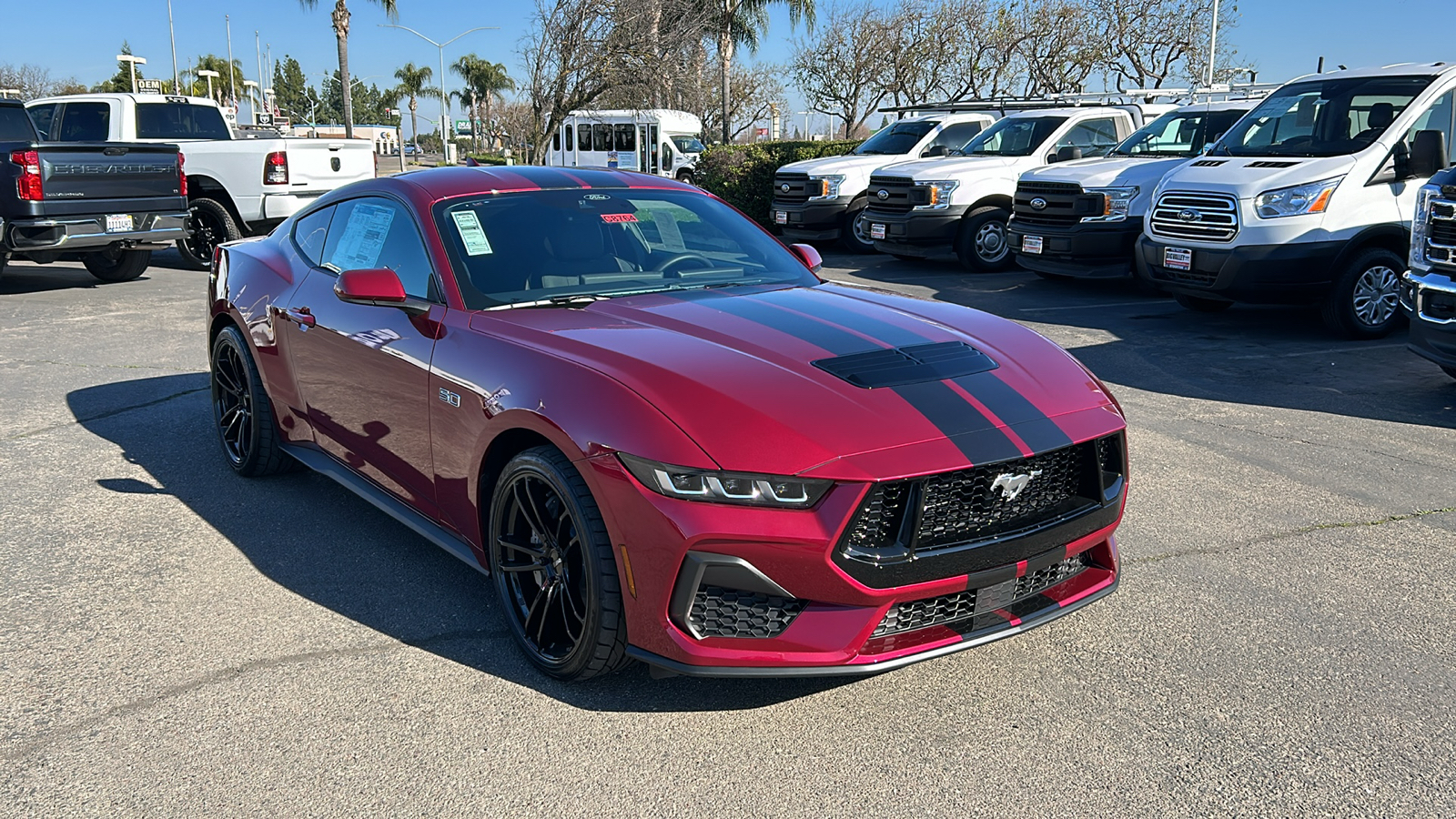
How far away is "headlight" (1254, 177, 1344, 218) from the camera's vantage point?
9.25 metres

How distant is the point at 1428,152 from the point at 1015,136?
254 inches

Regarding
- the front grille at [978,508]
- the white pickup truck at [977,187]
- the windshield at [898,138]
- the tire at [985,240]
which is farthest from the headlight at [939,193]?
the front grille at [978,508]

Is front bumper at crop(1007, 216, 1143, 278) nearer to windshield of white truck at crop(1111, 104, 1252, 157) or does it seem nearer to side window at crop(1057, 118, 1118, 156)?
windshield of white truck at crop(1111, 104, 1252, 157)

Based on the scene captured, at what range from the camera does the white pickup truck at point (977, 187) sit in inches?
560

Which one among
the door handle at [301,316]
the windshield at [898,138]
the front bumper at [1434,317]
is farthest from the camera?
the windshield at [898,138]

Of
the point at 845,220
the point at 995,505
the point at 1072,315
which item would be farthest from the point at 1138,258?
the point at 995,505

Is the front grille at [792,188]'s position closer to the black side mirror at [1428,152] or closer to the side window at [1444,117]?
the side window at [1444,117]

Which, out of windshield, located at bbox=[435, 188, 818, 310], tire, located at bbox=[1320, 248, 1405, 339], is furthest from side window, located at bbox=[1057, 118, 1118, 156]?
windshield, located at bbox=[435, 188, 818, 310]

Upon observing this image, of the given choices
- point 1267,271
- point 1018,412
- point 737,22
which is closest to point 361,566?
point 1018,412

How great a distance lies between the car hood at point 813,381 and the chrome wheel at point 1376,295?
6755 millimetres

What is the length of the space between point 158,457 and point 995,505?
4.81 m

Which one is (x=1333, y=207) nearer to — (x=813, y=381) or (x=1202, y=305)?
(x=1202, y=305)

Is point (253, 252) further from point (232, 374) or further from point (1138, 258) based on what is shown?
point (1138, 258)

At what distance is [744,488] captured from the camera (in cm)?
296
